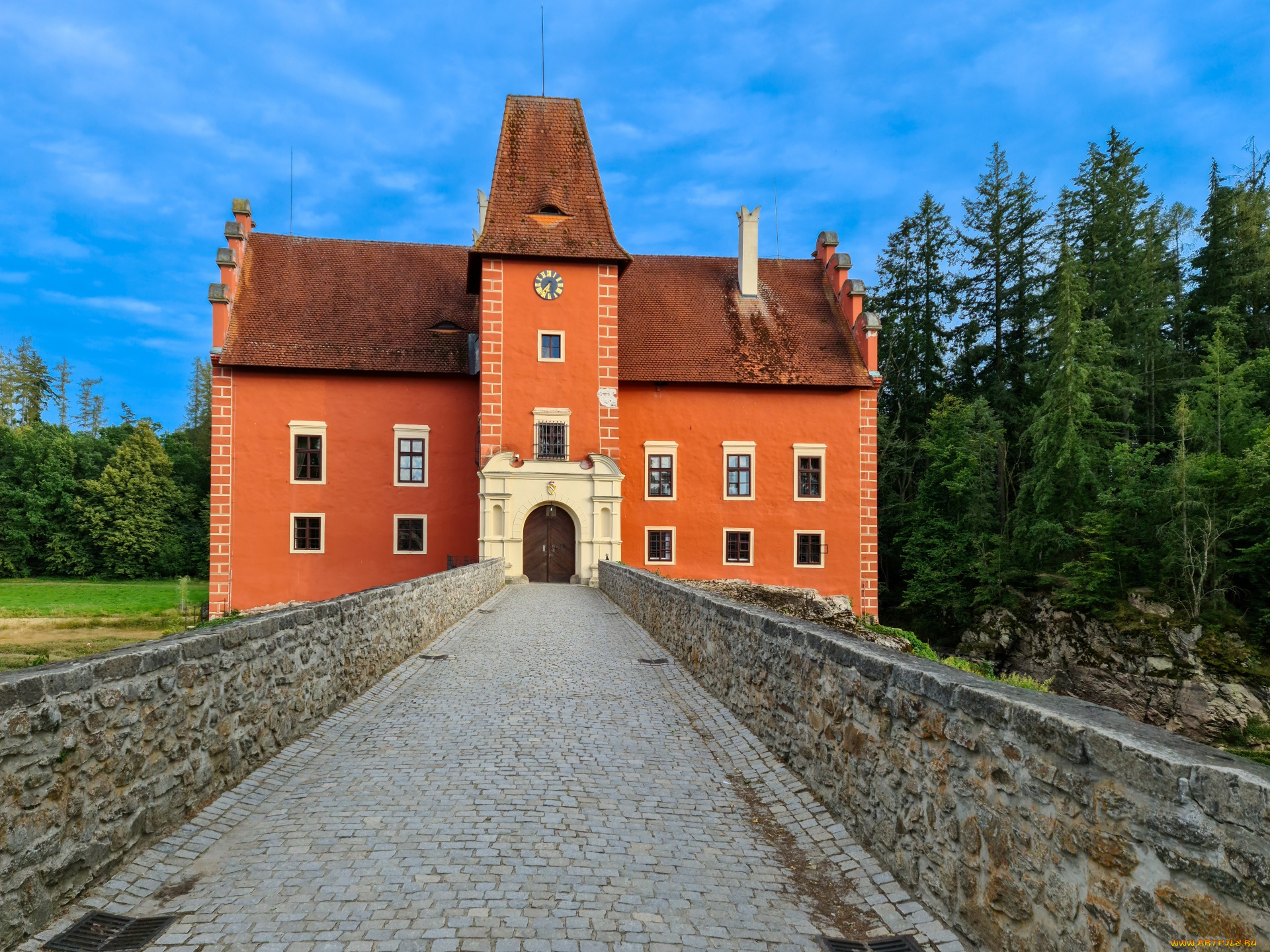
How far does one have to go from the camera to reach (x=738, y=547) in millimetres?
28094

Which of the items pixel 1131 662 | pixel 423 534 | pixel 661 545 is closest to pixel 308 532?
pixel 423 534

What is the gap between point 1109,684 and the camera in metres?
22.0

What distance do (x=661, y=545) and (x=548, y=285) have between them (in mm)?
9442

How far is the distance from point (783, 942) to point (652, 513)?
24298mm

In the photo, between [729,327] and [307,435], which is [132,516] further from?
[729,327]

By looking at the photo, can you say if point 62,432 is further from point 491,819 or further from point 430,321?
point 491,819

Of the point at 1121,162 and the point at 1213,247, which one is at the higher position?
the point at 1121,162

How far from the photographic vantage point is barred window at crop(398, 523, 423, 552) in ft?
88.4

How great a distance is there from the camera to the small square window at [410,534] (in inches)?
1061

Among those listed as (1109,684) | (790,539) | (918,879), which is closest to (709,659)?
(918,879)

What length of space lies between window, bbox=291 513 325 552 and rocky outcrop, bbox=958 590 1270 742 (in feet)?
73.1

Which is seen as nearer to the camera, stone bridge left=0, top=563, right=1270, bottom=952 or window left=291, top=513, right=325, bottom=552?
stone bridge left=0, top=563, right=1270, bottom=952

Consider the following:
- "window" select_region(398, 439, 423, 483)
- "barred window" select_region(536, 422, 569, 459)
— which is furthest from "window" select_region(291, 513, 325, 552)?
"barred window" select_region(536, 422, 569, 459)

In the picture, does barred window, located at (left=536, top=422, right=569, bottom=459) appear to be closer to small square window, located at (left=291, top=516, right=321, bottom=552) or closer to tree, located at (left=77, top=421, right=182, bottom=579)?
small square window, located at (left=291, top=516, right=321, bottom=552)
